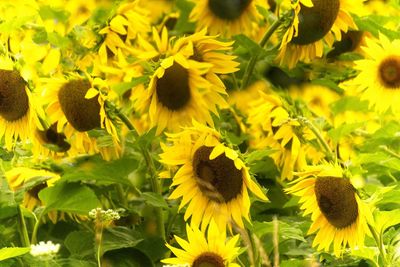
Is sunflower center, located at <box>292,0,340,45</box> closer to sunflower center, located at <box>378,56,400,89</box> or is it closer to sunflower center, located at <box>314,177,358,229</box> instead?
sunflower center, located at <box>378,56,400,89</box>

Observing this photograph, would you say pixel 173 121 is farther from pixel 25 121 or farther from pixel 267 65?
pixel 267 65

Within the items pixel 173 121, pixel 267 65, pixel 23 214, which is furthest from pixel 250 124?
pixel 23 214

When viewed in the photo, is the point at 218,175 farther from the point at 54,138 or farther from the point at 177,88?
the point at 54,138

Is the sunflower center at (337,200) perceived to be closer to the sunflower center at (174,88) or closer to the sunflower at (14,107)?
the sunflower center at (174,88)

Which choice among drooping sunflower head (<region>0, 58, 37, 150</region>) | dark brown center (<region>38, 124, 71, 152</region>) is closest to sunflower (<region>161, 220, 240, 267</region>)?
drooping sunflower head (<region>0, 58, 37, 150</region>)

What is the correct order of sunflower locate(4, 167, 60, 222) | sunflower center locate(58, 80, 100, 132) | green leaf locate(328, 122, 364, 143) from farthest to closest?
green leaf locate(328, 122, 364, 143), sunflower locate(4, 167, 60, 222), sunflower center locate(58, 80, 100, 132)

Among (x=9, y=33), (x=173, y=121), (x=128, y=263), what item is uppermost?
(x=9, y=33)

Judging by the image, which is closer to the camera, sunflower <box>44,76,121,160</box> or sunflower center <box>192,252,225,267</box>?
sunflower center <box>192,252,225,267</box>
